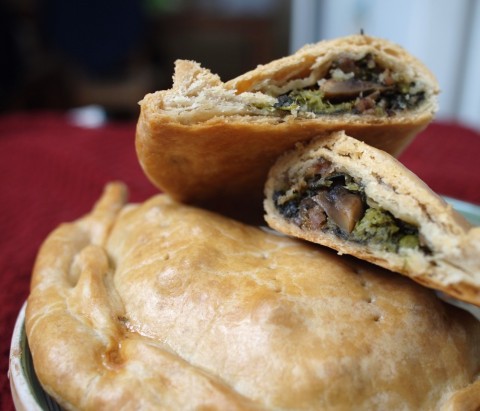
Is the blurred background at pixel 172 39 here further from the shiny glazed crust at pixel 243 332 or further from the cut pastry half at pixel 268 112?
the shiny glazed crust at pixel 243 332

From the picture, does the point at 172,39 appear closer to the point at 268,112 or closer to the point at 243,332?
the point at 268,112

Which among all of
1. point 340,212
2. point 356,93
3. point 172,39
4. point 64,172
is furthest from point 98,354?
point 172,39

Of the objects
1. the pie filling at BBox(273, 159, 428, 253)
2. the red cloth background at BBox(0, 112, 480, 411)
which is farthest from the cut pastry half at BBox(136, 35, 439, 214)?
the red cloth background at BBox(0, 112, 480, 411)

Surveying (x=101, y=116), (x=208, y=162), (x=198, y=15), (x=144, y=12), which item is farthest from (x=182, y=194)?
(x=198, y=15)

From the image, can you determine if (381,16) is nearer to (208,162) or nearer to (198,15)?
(198,15)

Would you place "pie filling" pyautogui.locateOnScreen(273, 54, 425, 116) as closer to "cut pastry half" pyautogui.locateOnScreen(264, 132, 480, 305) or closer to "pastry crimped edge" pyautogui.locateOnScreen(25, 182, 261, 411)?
"cut pastry half" pyautogui.locateOnScreen(264, 132, 480, 305)

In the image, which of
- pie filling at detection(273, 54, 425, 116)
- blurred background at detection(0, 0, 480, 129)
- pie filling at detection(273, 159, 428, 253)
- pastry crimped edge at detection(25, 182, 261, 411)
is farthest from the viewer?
blurred background at detection(0, 0, 480, 129)

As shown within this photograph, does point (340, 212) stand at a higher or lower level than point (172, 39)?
higher
